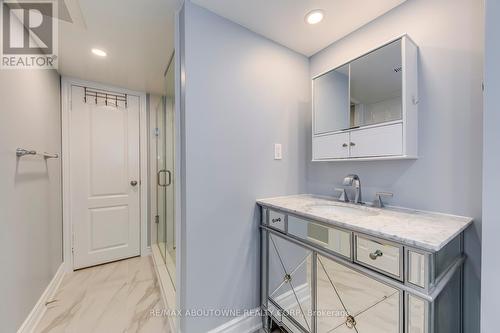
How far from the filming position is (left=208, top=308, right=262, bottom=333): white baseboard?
134cm

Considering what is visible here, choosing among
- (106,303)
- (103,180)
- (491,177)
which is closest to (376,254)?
(491,177)

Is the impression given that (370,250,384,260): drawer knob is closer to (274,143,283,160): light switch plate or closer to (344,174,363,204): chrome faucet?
(344,174,363,204): chrome faucet

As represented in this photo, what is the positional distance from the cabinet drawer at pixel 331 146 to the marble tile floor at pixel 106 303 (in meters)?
1.76

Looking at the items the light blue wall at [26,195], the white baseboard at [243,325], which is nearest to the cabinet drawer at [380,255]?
the white baseboard at [243,325]

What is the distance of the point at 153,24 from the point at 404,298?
2.14m

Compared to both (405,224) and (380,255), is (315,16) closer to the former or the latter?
(405,224)

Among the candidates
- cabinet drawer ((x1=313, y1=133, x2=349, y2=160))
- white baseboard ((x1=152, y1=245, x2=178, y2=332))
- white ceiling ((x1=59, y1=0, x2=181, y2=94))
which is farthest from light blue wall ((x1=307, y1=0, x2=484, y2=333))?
white baseboard ((x1=152, y1=245, x2=178, y2=332))

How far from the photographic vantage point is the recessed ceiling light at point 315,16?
4.36 ft

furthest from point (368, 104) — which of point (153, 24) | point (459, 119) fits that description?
point (153, 24)

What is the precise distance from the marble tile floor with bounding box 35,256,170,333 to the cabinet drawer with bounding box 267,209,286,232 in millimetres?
1105

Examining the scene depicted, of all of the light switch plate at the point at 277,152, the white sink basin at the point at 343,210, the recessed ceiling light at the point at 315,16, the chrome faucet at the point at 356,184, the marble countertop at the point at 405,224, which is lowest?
the white sink basin at the point at 343,210

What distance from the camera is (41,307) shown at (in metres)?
1.60

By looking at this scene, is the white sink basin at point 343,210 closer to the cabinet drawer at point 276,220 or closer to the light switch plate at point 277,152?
the cabinet drawer at point 276,220

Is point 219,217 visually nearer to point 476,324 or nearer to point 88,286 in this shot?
point 476,324
